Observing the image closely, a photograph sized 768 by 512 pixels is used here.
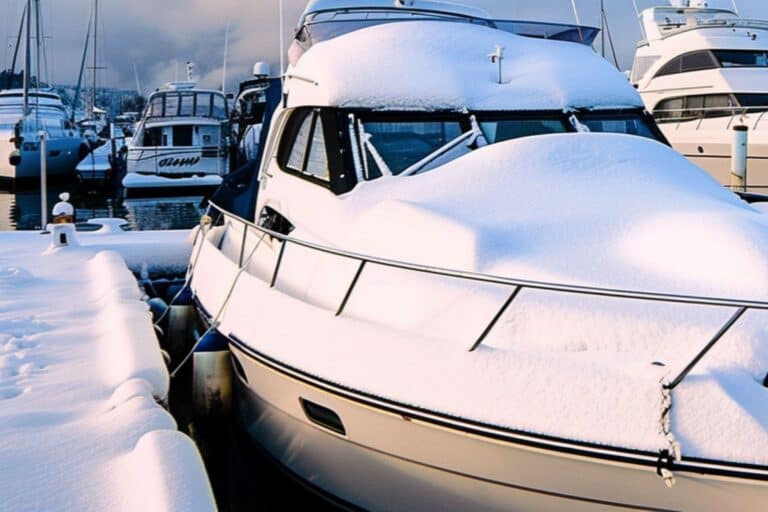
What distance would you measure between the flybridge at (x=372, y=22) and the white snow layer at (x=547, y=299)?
236cm

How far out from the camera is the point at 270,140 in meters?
6.20

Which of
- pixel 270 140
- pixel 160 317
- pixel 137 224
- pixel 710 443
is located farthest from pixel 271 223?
pixel 137 224

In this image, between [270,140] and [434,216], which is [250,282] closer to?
[434,216]

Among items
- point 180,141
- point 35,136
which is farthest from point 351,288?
point 35,136

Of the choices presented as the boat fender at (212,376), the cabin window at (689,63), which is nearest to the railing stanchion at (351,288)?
the boat fender at (212,376)

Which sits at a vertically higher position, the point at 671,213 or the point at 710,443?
the point at 671,213

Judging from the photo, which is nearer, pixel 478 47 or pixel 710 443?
pixel 710 443

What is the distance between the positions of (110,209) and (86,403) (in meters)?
18.1

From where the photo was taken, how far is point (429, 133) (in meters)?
5.05

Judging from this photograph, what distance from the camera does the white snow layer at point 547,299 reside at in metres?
2.85

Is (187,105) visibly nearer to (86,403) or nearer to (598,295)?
(86,403)

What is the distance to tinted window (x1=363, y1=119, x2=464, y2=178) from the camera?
4.93 meters

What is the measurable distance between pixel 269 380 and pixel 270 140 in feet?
8.89

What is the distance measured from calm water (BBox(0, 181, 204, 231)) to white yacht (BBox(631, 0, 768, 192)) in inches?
438
